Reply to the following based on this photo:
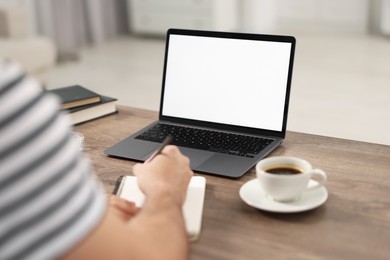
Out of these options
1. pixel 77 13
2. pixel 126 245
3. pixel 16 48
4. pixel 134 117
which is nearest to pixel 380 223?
pixel 126 245

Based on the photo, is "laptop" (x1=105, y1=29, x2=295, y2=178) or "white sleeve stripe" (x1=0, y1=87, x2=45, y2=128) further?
"laptop" (x1=105, y1=29, x2=295, y2=178)

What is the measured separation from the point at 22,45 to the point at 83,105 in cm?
245

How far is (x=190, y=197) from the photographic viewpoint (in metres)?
1.11

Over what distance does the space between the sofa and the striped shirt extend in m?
3.30

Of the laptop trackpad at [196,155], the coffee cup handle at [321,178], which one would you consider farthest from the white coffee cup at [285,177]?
the laptop trackpad at [196,155]

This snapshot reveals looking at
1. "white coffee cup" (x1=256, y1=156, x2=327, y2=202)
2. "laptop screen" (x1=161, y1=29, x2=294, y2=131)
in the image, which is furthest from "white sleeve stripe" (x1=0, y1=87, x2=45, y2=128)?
"laptop screen" (x1=161, y1=29, x2=294, y2=131)

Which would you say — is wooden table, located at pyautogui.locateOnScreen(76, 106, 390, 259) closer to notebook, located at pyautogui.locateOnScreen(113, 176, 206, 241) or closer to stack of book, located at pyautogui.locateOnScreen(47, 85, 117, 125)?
notebook, located at pyautogui.locateOnScreen(113, 176, 206, 241)

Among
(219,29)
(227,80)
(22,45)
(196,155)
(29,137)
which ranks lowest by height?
(219,29)

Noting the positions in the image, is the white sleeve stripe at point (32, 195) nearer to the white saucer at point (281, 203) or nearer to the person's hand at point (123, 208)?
the person's hand at point (123, 208)

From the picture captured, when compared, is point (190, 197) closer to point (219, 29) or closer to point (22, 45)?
point (22, 45)

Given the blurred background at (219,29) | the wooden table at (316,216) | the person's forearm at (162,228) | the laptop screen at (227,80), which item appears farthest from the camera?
the blurred background at (219,29)

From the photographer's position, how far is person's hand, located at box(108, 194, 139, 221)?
3.34 feet

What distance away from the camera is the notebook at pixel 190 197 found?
3.32 feet

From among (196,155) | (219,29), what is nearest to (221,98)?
(196,155)
